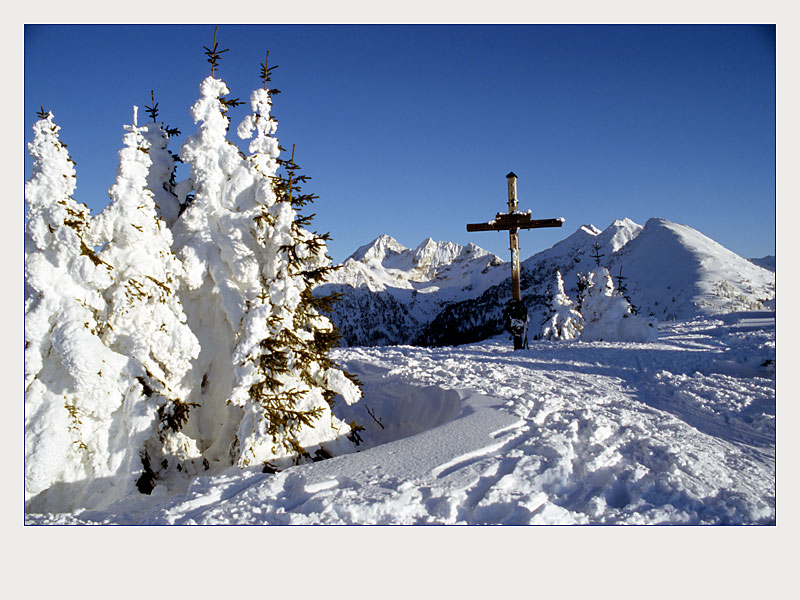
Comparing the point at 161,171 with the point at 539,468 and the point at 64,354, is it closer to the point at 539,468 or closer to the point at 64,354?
the point at 64,354

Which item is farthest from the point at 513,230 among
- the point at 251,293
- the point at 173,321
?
the point at 173,321

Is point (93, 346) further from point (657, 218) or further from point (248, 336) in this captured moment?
point (657, 218)

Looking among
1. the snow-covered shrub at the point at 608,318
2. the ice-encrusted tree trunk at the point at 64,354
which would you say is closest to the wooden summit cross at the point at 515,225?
the snow-covered shrub at the point at 608,318

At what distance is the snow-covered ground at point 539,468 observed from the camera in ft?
14.5

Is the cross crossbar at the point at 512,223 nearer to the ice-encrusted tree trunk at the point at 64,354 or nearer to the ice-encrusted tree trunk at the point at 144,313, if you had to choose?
the ice-encrusted tree trunk at the point at 144,313

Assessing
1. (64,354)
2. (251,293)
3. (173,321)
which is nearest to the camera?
(64,354)

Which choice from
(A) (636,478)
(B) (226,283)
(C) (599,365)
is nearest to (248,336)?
(B) (226,283)

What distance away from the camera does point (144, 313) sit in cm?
756

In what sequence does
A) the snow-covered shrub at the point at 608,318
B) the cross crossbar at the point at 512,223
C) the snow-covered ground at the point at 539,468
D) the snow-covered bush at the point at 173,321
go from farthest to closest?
the snow-covered shrub at the point at 608,318 < the cross crossbar at the point at 512,223 < the snow-covered bush at the point at 173,321 < the snow-covered ground at the point at 539,468

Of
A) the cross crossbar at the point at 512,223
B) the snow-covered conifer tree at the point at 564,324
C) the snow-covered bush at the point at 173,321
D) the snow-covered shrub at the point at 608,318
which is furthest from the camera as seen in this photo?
the snow-covered conifer tree at the point at 564,324

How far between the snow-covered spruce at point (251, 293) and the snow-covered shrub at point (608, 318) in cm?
1554

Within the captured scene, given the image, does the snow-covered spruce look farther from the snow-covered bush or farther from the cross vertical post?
the cross vertical post

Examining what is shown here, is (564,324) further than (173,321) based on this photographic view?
Yes

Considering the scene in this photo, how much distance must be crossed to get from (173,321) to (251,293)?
137cm
